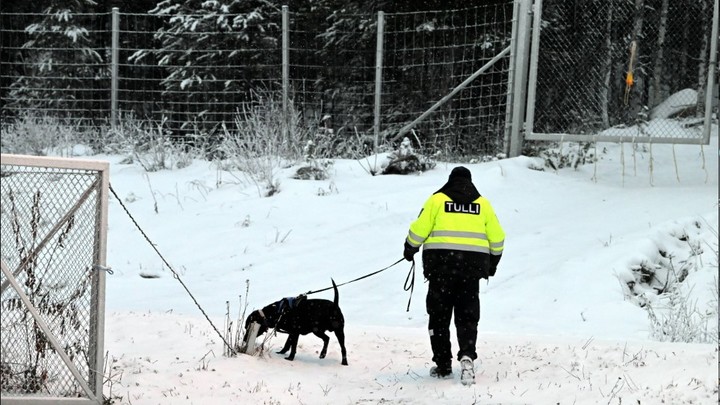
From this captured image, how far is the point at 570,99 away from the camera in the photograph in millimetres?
12227

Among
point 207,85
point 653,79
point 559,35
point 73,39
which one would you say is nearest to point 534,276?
point 559,35

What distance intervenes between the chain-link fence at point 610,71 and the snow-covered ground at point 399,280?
0.68 meters

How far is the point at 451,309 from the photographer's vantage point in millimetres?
6492

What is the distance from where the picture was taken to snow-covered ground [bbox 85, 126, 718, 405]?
5.95 m

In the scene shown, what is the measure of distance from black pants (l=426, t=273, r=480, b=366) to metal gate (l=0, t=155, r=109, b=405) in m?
2.50

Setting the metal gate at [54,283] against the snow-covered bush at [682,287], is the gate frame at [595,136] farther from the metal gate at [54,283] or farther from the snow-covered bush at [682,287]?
the metal gate at [54,283]

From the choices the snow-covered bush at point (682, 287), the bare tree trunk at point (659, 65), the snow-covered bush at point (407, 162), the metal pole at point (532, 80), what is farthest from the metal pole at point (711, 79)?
the snow-covered bush at point (407, 162)

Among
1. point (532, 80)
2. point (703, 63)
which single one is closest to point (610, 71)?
point (703, 63)

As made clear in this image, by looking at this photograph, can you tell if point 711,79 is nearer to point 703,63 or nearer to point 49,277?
point 703,63

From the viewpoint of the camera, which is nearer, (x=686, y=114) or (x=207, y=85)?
(x=686, y=114)

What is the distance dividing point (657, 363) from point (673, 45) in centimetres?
843

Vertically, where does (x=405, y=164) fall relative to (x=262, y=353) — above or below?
above

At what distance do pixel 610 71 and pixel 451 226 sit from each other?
7.28m

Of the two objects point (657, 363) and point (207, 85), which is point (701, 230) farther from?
point (207, 85)
